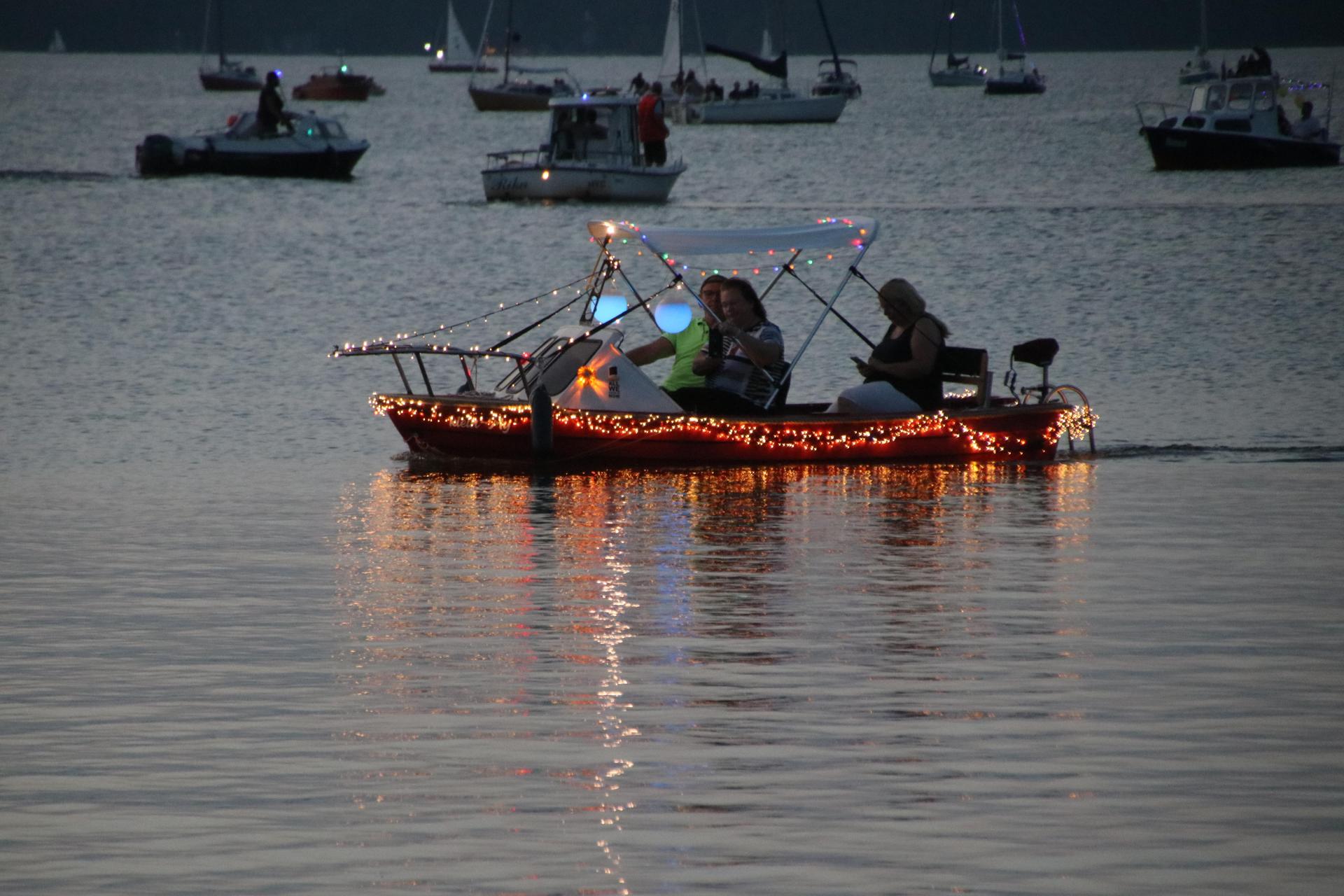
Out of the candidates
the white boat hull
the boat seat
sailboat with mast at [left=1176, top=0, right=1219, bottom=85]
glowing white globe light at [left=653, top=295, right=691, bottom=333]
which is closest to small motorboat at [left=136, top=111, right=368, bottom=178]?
the white boat hull

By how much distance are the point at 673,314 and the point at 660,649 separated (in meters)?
6.63

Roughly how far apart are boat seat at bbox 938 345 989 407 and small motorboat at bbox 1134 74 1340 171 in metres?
49.2

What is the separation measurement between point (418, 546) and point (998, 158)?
7078cm

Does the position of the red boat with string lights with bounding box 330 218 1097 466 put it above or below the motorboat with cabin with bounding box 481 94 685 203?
below

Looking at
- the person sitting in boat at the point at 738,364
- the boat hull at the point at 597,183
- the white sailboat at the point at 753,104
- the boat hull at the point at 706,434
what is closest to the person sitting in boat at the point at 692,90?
the white sailboat at the point at 753,104

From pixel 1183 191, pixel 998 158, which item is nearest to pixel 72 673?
pixel 1183 191

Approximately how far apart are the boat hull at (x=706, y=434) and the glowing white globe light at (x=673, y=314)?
0.67 metres

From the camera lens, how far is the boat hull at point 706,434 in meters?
17.4

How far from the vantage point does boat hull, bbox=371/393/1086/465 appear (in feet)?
57.1

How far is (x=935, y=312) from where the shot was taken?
1296 inches

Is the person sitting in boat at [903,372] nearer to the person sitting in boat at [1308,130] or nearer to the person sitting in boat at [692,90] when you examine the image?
the person sitting in boat at [1308,130]

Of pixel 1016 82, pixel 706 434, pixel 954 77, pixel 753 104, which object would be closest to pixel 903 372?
pixel 706 434

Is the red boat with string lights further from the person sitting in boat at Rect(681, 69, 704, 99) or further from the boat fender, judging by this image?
the person sitting in boat at Rect(681, 69, 704, 99)

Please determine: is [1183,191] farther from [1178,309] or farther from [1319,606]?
[1319,606]
